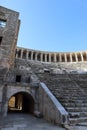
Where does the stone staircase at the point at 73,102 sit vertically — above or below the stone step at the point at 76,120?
above

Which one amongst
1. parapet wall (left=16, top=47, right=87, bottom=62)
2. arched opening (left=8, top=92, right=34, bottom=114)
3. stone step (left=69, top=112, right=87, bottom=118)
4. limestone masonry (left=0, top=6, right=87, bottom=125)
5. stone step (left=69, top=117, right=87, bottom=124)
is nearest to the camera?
stone step (left=69, top=117, right=87, bottom=124)

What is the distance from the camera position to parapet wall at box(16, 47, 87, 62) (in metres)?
41.4

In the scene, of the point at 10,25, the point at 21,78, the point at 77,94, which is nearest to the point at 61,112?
the point at 77,94

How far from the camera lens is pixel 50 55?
44094mm

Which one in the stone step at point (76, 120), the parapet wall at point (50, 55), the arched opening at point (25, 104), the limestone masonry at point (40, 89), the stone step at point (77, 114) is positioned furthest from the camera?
the parapet wall at point (50, 55)

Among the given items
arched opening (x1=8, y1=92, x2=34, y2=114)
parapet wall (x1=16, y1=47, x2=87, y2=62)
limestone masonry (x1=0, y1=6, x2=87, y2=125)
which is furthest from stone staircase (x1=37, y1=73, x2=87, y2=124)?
parapet wall (x1=16, y1=47, x2=87, y2=62)

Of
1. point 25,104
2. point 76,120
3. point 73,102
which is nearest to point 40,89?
point 73,102

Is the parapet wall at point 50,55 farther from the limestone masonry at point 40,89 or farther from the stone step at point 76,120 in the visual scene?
the stone step at point 76,120

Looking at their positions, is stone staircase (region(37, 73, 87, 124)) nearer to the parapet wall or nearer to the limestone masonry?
the limestone masonry

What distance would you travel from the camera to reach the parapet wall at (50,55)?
41406 millimetres

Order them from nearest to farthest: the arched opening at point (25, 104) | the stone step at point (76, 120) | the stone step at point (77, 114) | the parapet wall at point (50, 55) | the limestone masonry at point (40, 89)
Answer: the stone step at point (76, 120) < the stone step at point (77, 114) < the limestone masonry at point (40, 89) < the arched opening at point (25, 104) < the parapet wall at point (50, 55)

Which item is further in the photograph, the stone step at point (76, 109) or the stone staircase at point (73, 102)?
the stone step at point (76, 109)

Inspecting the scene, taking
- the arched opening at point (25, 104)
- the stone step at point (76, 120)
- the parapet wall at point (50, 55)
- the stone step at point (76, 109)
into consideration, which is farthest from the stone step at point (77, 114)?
the parapet wall at point (50, 55)

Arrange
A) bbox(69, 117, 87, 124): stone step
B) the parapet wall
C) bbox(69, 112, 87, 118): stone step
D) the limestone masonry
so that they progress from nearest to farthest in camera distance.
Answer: bbox(69, 117, 87, 124): stone step, bbox(69, 112, 87, 118): stone step, the limestone masonry, the parapet wall
